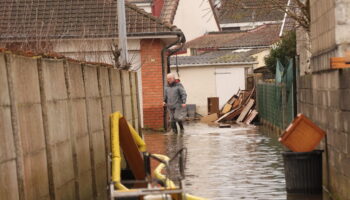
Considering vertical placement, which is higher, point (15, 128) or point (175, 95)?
point (15, 128)

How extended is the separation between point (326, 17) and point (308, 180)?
2530 mm

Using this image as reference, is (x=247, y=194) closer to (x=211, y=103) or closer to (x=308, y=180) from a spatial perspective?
(x=308, y=180)

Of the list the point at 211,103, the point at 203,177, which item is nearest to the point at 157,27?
the point at 211,103

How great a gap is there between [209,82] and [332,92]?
36746 mm

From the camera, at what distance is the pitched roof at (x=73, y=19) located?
3442cm

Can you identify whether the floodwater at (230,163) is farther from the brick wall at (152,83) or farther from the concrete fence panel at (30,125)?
the concrete fence panel at (30,125)

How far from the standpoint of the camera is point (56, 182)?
12133 mm

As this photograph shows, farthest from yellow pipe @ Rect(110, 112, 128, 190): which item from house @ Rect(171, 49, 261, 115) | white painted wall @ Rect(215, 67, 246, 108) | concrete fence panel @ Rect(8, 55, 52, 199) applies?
white painted wall @ Rect(215, 67, 246, 108)

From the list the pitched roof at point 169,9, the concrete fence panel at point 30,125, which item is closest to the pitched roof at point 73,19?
the concrete fence panel at point 30,125

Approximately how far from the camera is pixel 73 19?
1420 inches

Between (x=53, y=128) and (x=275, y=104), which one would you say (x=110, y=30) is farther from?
(x=53, y=128)

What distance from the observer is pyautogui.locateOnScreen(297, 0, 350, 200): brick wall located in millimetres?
13492

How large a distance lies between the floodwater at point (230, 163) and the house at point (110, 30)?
105 inches

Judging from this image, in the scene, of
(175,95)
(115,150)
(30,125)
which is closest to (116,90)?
(115,150)
